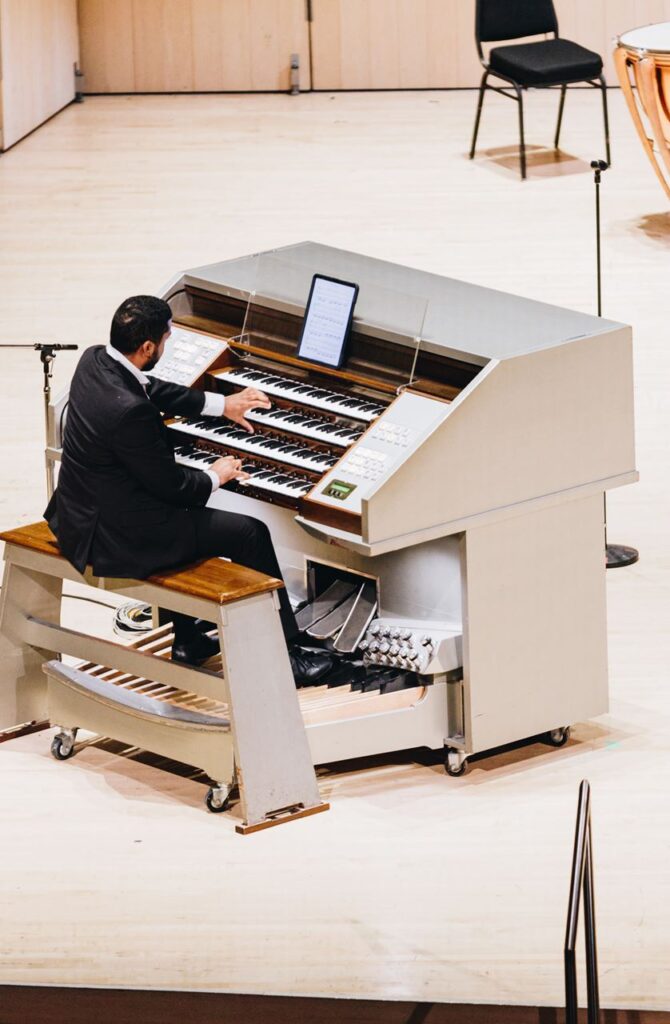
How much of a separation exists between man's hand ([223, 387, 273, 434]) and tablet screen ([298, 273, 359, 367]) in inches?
6.3

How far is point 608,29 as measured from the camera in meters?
11.9

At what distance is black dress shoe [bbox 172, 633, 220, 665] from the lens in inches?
183

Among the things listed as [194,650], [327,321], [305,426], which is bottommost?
[194,650]

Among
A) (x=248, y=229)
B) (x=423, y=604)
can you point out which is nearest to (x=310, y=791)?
(x=423, y=604)

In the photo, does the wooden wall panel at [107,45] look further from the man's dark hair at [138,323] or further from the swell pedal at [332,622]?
the man's dark hair at [138,323]

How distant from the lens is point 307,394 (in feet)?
15.2

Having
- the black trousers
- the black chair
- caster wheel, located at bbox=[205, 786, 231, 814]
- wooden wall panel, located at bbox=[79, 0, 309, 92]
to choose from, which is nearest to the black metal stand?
caster wheel, located at bbox=[205, 786, 231, 814]

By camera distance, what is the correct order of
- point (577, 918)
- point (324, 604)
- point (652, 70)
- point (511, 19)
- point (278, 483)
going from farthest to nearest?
point (511, 19) < point (652, 70) < point (324, 604) < point (278, 483) < point (577, 918)

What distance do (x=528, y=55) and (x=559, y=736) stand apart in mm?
5624

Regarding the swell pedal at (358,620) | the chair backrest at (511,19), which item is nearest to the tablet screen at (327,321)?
the swell pedal at (358,620)

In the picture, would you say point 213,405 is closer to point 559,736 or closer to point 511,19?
point 559,736

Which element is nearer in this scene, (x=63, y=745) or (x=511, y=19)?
(x=63, y=745)

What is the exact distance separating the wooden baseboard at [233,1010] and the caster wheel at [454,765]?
0.98m

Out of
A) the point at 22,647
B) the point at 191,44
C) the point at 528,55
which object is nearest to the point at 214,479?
the point at 22,647
